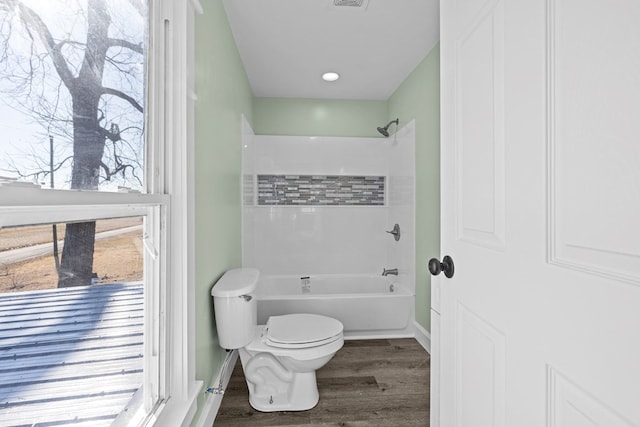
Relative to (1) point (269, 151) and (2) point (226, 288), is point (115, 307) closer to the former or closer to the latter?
(2) point (226, 288)

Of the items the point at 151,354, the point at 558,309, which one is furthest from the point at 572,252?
the point at 151,354

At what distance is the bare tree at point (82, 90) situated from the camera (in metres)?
0.61

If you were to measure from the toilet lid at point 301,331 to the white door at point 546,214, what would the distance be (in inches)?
37.2

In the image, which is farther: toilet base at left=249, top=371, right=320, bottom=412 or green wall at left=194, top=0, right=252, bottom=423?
toilet base at left=249, top=371, right=320, bottom=412

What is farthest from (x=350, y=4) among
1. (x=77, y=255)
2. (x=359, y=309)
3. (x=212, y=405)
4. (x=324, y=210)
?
(x=212, y=405)

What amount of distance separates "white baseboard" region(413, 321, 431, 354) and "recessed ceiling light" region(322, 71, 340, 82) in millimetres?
2290

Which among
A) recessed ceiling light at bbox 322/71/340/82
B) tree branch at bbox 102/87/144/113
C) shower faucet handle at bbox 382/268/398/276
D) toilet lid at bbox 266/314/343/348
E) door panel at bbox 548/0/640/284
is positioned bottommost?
toilet lid at bbox 266/314/343/348

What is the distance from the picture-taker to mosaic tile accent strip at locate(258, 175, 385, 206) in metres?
3.56

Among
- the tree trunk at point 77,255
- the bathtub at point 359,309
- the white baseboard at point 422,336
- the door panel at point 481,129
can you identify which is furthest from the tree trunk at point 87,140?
the white baseboard at point 422,336

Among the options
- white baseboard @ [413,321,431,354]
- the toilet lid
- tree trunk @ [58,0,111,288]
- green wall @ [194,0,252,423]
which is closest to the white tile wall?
white baseboard @ [413,321,431,354]

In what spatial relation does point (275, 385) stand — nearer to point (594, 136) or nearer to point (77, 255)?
point (77, 255)

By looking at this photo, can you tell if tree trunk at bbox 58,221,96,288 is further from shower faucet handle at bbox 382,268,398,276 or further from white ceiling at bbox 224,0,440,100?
shower faucet handle at bbox 382,268,398,276

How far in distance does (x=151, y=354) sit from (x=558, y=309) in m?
1.20

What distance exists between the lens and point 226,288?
67.4 inches
